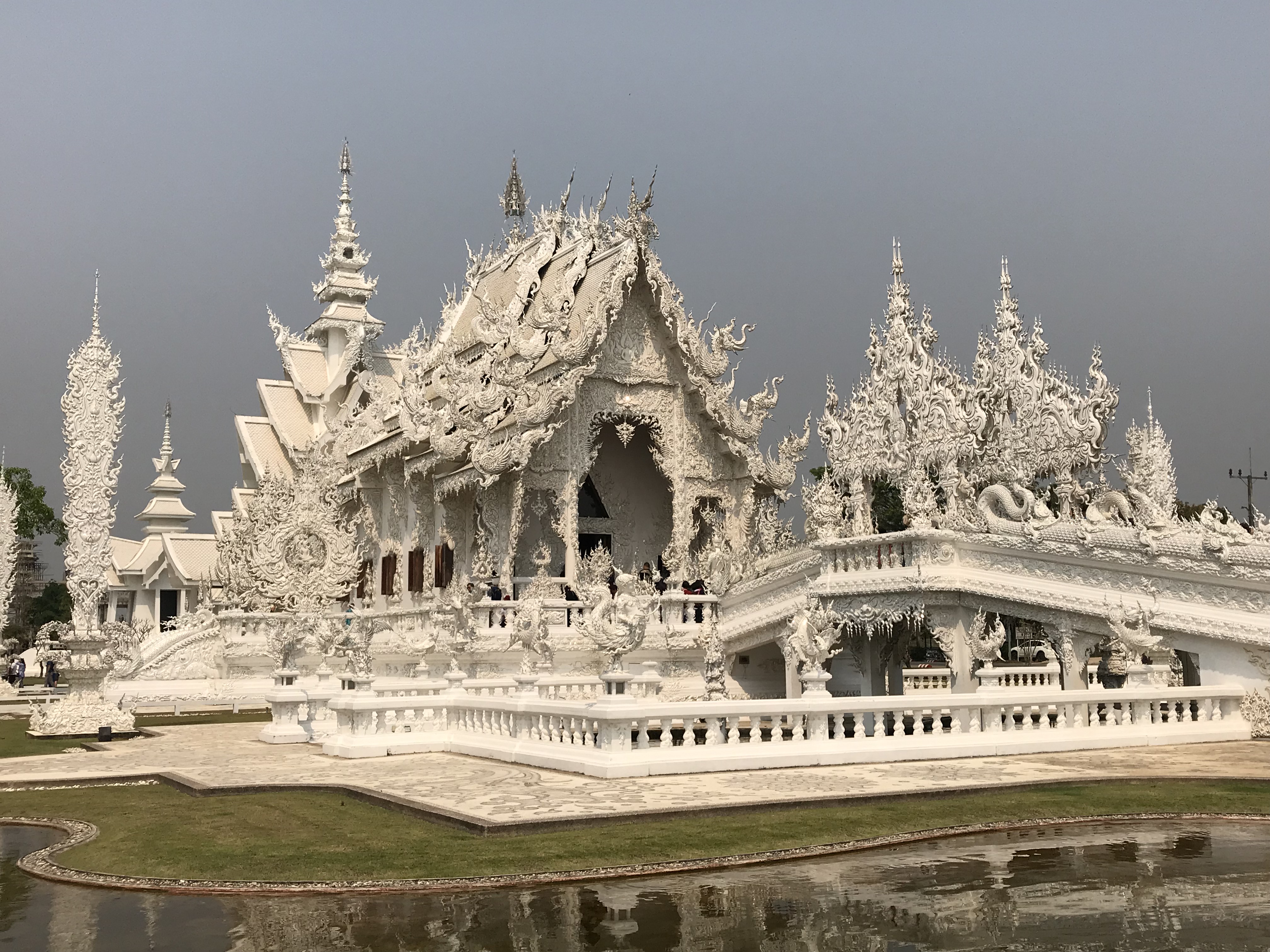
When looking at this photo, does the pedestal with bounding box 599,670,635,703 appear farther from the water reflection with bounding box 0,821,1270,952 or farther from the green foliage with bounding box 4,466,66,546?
the green foliage with bounding box 4,466,66,546

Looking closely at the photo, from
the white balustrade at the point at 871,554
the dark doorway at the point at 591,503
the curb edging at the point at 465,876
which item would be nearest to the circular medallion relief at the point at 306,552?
the dark doorway at the point at 591,503

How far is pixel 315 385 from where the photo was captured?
3747cm

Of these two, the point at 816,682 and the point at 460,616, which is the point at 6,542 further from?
the point at 816,682

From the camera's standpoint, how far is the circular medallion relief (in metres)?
26.5

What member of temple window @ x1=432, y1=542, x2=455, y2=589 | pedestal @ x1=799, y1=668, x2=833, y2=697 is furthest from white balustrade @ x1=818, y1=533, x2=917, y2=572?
temple window @ x1=432, y1=542, x2=455, y2=589

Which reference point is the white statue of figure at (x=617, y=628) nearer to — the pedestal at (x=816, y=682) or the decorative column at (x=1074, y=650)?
the pedestal at (x=816, y=682)

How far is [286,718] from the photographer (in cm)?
1591

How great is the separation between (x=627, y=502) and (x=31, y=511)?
3591cm

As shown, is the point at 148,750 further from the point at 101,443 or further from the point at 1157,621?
the point at 1157,621

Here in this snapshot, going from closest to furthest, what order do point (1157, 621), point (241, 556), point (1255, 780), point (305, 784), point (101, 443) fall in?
point (1255, 780)
point (305, 784)
point (1157, 621)
point (101, 443)
point (241, 556)

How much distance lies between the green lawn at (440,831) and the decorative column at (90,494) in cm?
837

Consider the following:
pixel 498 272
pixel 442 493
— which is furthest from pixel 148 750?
pixel 498 272

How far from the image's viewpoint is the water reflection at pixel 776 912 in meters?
5.42

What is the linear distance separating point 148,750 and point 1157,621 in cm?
1160
